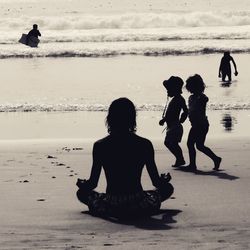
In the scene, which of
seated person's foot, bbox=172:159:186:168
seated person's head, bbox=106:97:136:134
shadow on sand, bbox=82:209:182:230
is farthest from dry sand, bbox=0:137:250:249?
seated person's head, bbox=106:97:136:134

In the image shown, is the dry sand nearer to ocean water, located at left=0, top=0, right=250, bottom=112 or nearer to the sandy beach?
the sandy beach

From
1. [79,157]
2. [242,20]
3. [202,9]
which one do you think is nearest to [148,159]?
[79,157]

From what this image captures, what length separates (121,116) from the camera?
674cm

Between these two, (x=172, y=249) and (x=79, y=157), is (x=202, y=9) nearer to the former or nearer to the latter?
(x=79, y=157)

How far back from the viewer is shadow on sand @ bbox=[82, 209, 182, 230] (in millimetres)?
6399

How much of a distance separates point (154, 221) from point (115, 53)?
33969 mm

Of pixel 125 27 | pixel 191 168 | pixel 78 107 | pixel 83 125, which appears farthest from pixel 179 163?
pixel 125 27

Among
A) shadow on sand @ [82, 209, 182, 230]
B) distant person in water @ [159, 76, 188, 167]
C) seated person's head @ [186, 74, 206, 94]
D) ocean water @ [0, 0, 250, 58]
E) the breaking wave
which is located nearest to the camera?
shadow on sand @ [82, 209, 182, 230]

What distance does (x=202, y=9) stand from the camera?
7750 centimetres

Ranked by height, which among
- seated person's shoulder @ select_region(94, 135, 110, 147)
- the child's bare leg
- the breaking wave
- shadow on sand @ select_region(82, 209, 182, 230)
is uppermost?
seated person's shoulder @ select_region(94, 135, 110, 147)

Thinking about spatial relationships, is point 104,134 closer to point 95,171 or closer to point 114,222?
point 95,171

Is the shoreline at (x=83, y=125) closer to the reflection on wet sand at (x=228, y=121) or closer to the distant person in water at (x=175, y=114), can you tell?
the reflection on wet sand at (x=228, y=121)

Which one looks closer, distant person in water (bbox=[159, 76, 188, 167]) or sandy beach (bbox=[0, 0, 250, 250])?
sandy beach (bbox=[0, 0, 250, 250])

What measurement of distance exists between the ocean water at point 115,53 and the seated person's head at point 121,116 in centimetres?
1271
